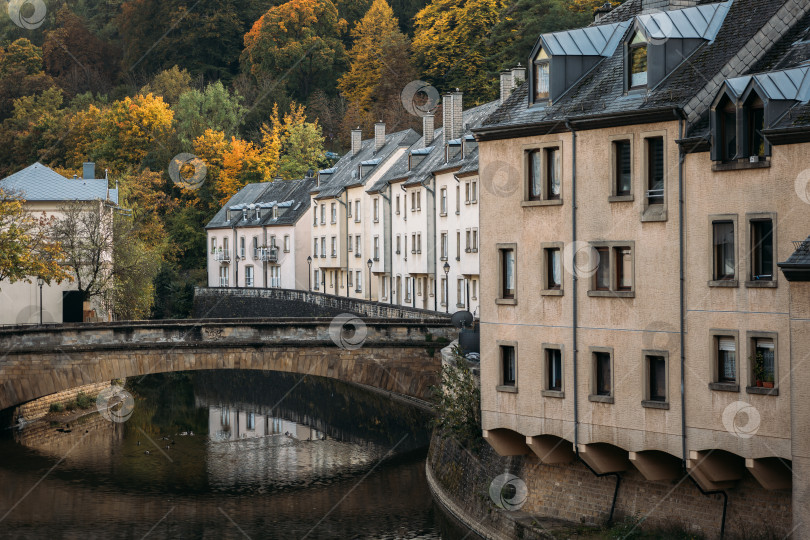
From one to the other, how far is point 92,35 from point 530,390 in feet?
355

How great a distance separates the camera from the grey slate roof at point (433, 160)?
58.0 meters

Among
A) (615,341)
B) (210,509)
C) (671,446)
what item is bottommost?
(210,509)

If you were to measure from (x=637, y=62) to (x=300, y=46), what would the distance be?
89949mm

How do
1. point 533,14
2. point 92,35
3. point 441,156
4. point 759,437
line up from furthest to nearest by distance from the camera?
1. point 92,35
2. point 533,14
3. point 441,156
4. point 759,437

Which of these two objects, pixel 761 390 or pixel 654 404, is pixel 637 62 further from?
pixel 761 390

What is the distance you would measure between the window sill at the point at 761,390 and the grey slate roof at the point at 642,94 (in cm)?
565

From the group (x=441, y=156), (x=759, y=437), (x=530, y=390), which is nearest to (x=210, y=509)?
(x=530, y=390)

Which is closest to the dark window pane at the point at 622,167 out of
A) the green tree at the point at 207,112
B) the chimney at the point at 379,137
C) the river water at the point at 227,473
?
the river water at the point at 227,473

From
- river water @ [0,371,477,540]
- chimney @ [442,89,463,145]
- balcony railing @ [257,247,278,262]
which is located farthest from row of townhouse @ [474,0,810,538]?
balcony railing @ [257,247,278,262]

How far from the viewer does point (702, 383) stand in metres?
24.4

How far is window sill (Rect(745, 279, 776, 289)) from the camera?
23.2 meters

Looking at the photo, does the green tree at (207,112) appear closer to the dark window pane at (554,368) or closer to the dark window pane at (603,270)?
the dark window pane at (554,368)

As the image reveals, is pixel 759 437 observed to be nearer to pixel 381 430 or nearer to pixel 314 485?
pixel 314 485

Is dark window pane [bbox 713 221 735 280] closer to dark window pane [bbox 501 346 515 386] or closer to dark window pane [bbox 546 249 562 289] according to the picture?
dark window pane [bbox 546 249 562 289]
